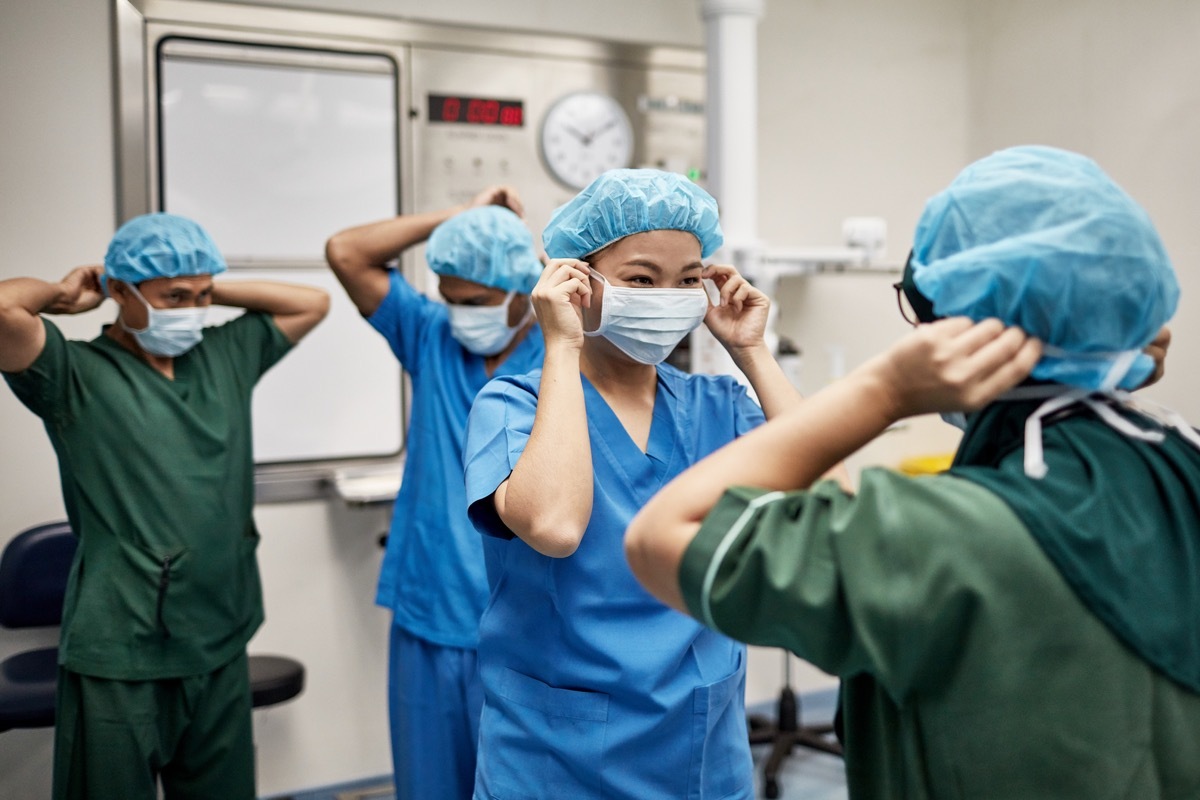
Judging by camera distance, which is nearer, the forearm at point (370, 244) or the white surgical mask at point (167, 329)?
the white surgical mask at point (167, 329)

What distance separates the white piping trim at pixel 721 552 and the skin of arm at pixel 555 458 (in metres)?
0.38

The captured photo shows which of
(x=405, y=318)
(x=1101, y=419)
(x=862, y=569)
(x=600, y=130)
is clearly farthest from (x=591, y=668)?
(x=600, y=130)

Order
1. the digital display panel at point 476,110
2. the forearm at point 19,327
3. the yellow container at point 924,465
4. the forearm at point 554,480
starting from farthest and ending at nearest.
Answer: the yellow container at point 924,465
the digital display panel at point 476,110
the forearm at point 19,327
the forearm at point 554,480

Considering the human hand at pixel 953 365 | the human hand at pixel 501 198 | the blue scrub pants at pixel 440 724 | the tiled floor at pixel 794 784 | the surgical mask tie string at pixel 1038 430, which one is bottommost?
the tiled floor at pixel 794 784

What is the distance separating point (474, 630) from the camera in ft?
6.36

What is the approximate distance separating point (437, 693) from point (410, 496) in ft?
1.28

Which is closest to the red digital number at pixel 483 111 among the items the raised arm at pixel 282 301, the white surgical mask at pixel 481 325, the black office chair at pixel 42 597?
the raised arm at pixel 282 301

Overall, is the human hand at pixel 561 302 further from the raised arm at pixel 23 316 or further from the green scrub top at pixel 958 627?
the raised arm at pixel 23 316

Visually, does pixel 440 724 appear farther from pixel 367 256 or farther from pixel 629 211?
pixel 629 211

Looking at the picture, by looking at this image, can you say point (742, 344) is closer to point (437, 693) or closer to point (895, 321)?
point (437, 693)

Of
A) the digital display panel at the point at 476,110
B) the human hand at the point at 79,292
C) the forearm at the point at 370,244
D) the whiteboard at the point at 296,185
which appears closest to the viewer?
the human hand at the point at 79,292

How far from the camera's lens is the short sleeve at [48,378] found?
6.17ft

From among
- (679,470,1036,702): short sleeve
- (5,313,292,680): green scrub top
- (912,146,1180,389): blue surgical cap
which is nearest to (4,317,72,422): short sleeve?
(5,313,292,680): green scrub top

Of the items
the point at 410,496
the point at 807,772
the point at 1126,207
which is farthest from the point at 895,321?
the point at 1126,207
